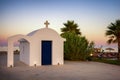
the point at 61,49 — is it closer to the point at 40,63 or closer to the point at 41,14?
the point at 40,63

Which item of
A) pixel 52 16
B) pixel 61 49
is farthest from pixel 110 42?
pixel 61 49

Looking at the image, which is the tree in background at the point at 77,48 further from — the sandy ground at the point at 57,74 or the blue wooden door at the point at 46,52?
the sandy ground at the point at 57,74

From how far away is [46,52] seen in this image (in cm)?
1969

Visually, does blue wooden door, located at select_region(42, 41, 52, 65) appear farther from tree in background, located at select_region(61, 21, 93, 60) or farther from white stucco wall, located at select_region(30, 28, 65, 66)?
tree in background, located at select_region(61, 21, 93, 60)

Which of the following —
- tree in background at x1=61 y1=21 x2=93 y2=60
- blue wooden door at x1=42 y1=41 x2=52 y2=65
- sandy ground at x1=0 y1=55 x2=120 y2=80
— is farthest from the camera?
tree in background at x1=61 y1=21 x2=93 y2=60

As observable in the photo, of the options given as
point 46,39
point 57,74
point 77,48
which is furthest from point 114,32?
point 57,74

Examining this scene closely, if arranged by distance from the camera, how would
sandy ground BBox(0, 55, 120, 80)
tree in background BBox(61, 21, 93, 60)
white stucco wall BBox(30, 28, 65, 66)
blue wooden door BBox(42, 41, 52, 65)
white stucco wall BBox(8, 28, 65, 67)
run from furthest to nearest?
1. tree in background BBox(61, 21, 93, 60)
2. blue wooden door BBox(42, 41, 52, 65)
3. white stucco wall BBox(30, 28, 65, 66)
4. white stucco wall BBox(8, 28, 65, 67)
5. sandy ground BBox(0, 55, 120, 80)

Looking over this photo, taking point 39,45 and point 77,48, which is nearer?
point 39,45

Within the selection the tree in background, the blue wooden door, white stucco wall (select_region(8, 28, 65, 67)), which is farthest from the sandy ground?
the tree in background

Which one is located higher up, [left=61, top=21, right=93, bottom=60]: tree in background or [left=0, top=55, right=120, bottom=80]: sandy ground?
[left=61, top=21, right=93, bottom=60]: tree in background

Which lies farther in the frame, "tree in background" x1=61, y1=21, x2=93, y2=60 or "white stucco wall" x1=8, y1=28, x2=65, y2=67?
"tree in background" x1=61, y1=21, x2=93, y2=60

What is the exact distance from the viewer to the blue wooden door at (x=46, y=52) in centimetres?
1952

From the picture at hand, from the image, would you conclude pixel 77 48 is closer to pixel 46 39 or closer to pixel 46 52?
pixel 46 52

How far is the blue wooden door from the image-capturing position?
1952cm
